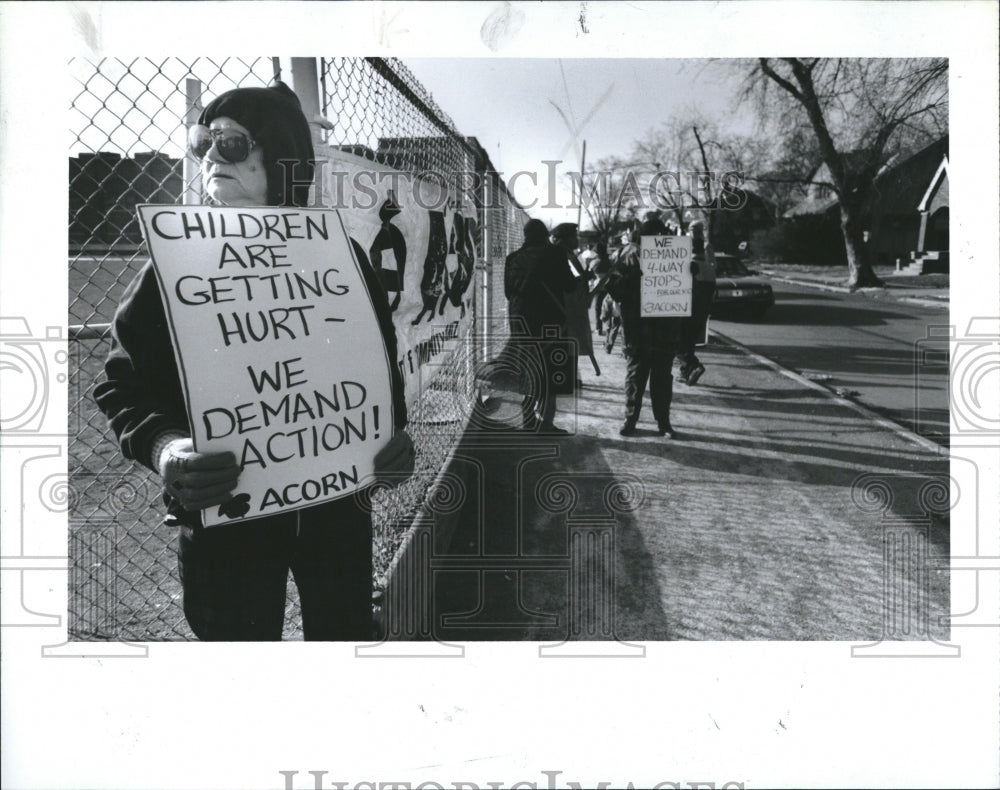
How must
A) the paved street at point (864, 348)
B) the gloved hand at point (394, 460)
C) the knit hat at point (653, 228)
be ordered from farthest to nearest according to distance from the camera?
the paved street at point (864, 348), the knit hat at point (653, 228), the gloved hand at point (394, 460)

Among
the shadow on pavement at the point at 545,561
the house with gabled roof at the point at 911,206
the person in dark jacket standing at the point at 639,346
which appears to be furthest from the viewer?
the person in dark jacket standing at the point at 639,346

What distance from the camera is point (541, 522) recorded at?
4.52 metres

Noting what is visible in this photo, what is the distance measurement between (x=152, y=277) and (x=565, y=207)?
187 cm

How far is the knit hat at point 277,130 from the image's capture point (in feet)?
7.85

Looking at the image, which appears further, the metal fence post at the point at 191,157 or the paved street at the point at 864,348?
the paved street at the point at 864,348

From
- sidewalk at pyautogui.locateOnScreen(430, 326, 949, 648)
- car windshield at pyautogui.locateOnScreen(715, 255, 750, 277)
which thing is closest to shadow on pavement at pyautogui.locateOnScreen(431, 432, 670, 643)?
sidewalk at pyautogui.locateOnScreen(430, 326, 949, 648)

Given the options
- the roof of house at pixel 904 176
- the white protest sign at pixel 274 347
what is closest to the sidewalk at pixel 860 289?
the roof of house at pixel 904 176

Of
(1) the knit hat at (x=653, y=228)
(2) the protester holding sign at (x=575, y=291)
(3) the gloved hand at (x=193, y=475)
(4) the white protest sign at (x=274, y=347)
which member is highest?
(1) the knit hat at (x=653, y=228)

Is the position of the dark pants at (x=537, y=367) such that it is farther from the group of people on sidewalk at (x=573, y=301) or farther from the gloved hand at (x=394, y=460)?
the gloved hand at (x=394, y=460)

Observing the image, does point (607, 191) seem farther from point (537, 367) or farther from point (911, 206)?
point (911, 206)

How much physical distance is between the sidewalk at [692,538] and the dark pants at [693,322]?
38.4 inches

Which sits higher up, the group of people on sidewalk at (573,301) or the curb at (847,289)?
the curb at (847,289)

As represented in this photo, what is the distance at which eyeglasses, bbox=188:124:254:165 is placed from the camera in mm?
2361

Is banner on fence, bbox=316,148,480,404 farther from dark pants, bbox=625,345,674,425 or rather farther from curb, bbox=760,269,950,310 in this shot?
curb, bbox=760,269,950,310
